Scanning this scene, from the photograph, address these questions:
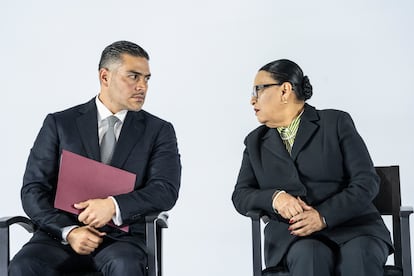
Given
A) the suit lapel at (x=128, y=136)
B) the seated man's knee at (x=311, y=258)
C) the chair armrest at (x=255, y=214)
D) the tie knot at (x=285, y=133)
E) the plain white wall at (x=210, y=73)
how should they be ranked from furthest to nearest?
1. the plain white wall at (x=210, y=73)
2. the tie knot at (x=285, y=133)
3. the suit lapel at (x=128, y=136)
4. the chair armrest at (x=255, y=214)
5. the seated man's knee at (x=311, y=258)

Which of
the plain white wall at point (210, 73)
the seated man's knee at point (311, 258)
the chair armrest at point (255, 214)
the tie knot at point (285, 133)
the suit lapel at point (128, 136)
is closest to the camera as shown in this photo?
the seated man's knee at point (311, 258)

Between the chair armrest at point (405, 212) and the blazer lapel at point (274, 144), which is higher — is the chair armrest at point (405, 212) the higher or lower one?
the lower one

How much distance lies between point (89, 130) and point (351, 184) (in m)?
1.13

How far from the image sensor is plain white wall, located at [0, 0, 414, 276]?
4.67 meters

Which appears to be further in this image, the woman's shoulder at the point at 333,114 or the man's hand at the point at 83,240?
the woman's shoulder at the point at 333,114

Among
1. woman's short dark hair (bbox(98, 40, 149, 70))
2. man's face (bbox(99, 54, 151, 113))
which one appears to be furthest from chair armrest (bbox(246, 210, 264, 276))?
woman's short dark hair (bbox(98, 40, 149, 70))

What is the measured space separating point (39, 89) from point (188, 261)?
1305 millimetres

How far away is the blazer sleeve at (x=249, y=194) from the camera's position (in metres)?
3.55

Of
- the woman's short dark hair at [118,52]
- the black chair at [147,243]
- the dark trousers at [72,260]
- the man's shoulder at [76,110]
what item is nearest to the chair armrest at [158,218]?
the black chair at [147,243]

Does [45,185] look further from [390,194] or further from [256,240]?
[390,194]

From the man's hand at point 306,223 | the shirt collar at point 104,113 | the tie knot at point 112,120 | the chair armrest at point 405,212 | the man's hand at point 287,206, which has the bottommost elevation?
the man's hand at point 306,223

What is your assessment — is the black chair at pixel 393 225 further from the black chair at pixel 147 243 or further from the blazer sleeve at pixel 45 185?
the blazer sleeve at pixel 45 185

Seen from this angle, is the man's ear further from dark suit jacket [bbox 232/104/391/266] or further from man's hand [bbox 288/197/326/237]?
man's hand [bbox 288/197/326/237]

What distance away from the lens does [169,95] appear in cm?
486
